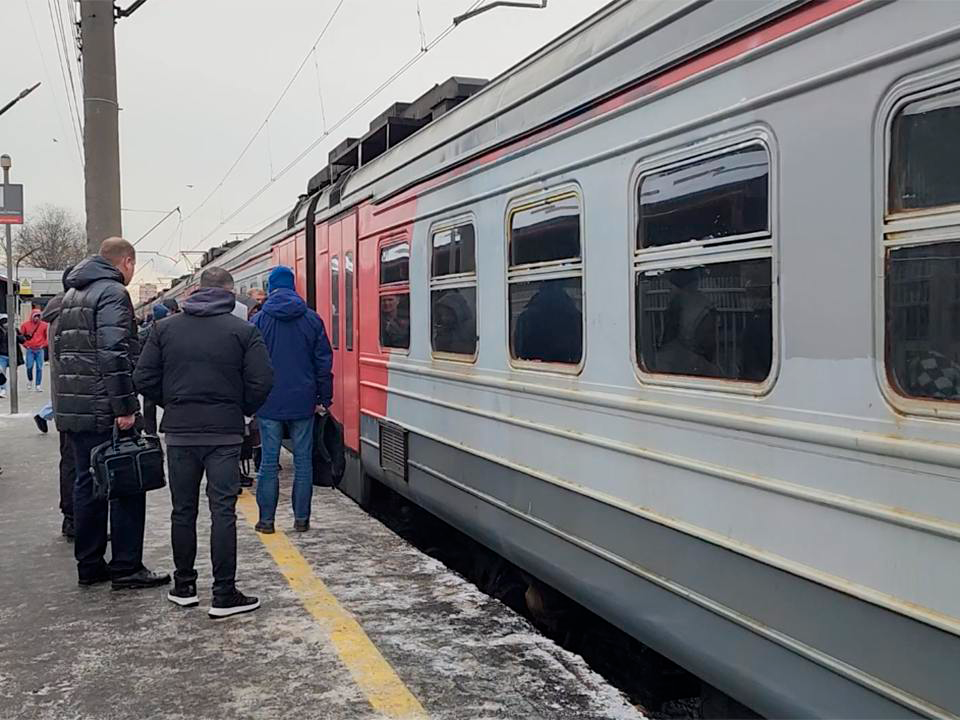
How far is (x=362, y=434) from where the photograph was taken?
24.1 ft

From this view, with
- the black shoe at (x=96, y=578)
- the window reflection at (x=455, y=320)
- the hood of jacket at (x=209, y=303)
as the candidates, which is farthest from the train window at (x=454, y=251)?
the black shoe at (x=96, y=578)

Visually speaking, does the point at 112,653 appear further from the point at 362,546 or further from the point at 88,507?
the point at 362,546

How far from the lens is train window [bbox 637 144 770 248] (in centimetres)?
280

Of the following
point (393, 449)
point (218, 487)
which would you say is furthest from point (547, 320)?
point (393, 449)

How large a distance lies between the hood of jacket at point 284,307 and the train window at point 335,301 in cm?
207

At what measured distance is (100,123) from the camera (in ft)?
26.5

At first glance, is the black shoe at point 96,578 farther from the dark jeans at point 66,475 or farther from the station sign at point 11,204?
the station sign at point 11,204

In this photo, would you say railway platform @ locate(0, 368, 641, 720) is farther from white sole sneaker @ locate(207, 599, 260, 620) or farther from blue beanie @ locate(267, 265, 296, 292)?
blue beanie @ locate(267, 265, 296, 292)

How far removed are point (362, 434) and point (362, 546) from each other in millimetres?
1552

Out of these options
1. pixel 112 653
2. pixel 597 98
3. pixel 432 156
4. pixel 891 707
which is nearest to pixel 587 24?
pixel 597 98

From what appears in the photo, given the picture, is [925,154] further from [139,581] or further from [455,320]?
[139,581]

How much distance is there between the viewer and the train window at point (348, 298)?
7727 mm

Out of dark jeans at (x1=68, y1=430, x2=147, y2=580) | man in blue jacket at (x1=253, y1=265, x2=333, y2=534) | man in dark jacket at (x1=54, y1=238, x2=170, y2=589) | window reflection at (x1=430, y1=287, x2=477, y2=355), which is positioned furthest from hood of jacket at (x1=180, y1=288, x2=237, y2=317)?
man in blue jacket at (x1=253, y1=265, x2=333, y2=534)

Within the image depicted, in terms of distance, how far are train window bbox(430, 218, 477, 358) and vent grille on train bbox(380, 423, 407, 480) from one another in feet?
3.06
